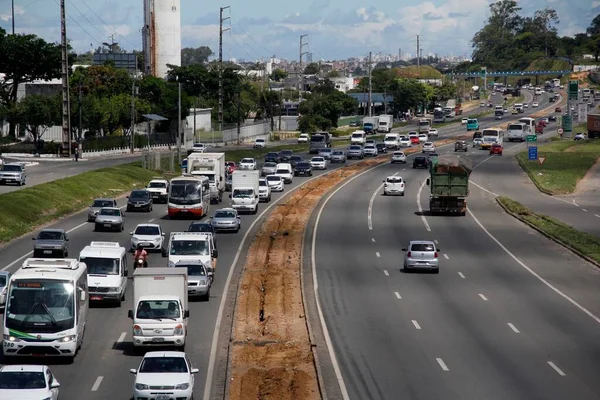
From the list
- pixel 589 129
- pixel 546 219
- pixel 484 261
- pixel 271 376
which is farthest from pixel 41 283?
pixel 589 129

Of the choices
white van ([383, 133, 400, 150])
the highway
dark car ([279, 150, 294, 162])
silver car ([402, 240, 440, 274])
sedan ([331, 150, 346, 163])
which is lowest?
the highway

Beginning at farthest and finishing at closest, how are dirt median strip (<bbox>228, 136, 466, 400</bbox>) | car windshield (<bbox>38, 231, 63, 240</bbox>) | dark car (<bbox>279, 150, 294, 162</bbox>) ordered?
dark car (<bbox>279, 150, 294, 162</bbox>)
car windshield (<bbox>38, 231, 63, 240</bbox>)
dirt median strip (<bbox>228, 136, 466, 400</bbox>)

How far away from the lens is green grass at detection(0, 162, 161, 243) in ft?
210

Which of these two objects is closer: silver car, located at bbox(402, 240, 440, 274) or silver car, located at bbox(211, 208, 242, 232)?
silver car, located at bbox(402, 240, 440, 274)

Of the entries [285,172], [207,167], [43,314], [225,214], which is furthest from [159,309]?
[285,172]

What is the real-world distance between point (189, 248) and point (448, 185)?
1243 inches

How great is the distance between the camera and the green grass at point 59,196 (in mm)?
63938

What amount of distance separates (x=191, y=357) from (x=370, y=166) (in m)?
86.8

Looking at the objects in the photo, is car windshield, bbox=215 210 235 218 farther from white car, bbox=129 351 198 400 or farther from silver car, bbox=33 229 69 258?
white car, bbox=129 351 198 400

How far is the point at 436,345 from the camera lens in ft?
111

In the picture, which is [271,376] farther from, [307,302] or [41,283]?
[307,302]

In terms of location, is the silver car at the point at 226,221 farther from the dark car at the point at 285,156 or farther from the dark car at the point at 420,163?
the dark car at the point at 420,163

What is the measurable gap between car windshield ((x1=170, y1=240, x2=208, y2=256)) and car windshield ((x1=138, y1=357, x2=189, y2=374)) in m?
19.0

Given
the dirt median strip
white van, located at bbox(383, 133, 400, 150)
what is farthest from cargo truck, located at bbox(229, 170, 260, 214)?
white van, located at bbox(383, 133, 400, 150)
